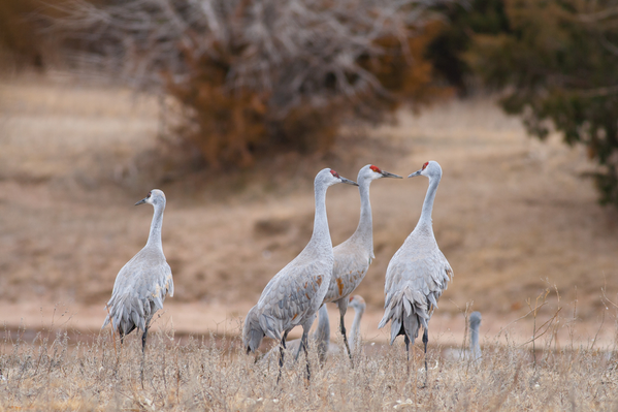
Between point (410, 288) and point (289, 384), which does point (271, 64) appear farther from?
point (289, 384)

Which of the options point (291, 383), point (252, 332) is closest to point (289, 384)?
point (291, 383)

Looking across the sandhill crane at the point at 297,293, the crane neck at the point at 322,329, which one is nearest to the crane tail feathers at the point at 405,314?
the sandhill crane at the point at 297,293

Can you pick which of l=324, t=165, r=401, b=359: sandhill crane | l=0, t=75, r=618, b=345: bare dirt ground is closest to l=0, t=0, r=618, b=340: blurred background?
l=0, t=75, r=618, b=345: bare dirt ground

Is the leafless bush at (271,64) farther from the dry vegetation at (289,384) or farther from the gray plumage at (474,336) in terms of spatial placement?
the dry vegetation at (289,384)

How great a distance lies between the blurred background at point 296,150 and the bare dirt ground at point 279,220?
0.04m

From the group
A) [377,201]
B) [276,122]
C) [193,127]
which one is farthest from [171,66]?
[377,201]

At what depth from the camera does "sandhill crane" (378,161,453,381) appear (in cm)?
507

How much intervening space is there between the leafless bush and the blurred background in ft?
0.18

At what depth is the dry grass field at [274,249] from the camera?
4707 mm

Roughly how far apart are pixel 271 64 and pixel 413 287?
40.5 ft

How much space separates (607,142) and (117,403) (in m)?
9.69

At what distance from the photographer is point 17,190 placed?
622 inches

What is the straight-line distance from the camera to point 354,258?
582 centimetres

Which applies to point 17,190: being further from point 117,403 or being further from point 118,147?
point 117,403
